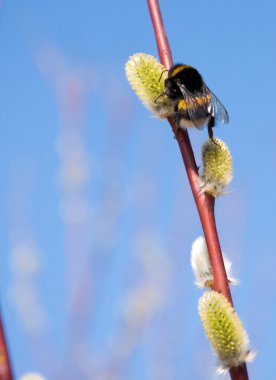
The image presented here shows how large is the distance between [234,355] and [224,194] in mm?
419

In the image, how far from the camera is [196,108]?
178 cm

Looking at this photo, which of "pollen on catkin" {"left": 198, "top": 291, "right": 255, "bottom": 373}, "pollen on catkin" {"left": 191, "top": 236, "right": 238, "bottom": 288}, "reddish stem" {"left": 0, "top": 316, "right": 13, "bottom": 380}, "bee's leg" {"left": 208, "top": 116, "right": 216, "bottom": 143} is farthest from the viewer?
"bee's leg" {"left": 208, "top": 116, "right": 216, "bottom": 143}

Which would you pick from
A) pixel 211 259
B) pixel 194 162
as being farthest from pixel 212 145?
pixel 211 259

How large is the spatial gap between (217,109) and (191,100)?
189 millimetres

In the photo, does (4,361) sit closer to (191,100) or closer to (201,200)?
(201,200)

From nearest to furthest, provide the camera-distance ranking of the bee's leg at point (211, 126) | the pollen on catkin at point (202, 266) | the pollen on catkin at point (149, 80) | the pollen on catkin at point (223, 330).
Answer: the pollen on catkin at point (223, 330), the pollen on catkin at point (202, 266), the pollen on catkin at point (149, 80), the bee's leg at point (211, 126)

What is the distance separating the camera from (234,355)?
1.31 m

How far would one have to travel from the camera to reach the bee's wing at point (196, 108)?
1.74m

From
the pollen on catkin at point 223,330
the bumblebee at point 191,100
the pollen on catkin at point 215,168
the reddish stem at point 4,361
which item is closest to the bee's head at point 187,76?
the bumblebee at point 191,100

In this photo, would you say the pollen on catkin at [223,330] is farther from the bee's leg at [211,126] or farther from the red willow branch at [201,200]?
the bee's leg at [211,126]

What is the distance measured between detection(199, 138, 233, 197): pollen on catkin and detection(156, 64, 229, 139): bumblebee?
90mm

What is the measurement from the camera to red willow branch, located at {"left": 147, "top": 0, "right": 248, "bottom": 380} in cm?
140

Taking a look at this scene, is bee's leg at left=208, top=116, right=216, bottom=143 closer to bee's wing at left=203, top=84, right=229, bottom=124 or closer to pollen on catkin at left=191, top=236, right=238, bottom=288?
bee's wing at left=203, top=84, right=229, bottom=124

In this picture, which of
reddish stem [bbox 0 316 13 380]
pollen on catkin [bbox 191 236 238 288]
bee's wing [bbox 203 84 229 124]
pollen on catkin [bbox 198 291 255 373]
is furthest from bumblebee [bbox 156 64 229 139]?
reddish stem [bbox 0 316 13 380]
